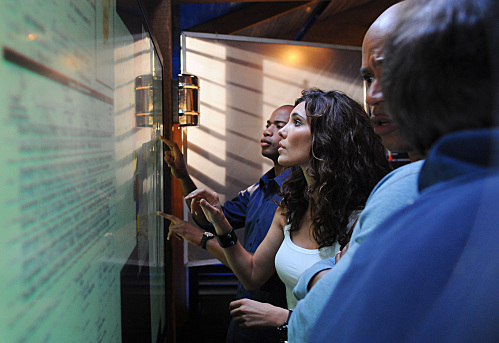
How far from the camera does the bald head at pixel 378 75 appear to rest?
725 millimetres

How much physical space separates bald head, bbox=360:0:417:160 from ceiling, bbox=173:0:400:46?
2.41 m

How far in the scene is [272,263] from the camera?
1.54 m

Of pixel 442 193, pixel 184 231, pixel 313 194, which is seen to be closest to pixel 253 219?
pixel 184 231

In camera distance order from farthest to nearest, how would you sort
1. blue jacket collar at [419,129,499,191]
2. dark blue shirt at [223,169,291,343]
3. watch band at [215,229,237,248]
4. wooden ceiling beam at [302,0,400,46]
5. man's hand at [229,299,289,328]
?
wooden ceiling beam at [302,0,400,46], dark blue shirt at [223,169,291,343], watch band at [215,229,237,248], man's hand at [229,299,289,328], blue jacket collar at [419,129,499,191]

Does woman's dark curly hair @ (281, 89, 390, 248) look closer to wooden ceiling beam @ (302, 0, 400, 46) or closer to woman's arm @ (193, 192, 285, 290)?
woman's arm @ (193, 192, 285, 290)

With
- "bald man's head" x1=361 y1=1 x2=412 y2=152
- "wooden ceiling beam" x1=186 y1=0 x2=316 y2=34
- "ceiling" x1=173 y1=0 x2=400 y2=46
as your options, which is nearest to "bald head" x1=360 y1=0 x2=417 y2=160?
"bald man's head" x1=361 y1=1 x2=412 y2=152

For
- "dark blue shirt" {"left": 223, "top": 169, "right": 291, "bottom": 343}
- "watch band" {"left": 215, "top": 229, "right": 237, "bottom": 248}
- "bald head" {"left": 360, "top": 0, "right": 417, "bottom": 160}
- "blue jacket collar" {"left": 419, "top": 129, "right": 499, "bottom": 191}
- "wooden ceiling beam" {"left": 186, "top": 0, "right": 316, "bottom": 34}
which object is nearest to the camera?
"blue jacket collar" {"left": 419, "top": 129, "right": 499, "bottom": 191}

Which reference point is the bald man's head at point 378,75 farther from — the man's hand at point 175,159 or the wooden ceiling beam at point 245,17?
the wooden ceiling beam at point 245,17

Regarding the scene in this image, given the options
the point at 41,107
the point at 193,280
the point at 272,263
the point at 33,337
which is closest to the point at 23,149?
the point at 41,107

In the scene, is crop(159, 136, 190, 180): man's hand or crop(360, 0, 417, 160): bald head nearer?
crop(360, 0, 417, 160): bald head

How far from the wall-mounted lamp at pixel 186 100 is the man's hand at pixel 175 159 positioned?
0.51 ft

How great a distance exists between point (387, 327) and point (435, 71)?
19 cm

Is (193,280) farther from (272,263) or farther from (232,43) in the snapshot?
(232,43)

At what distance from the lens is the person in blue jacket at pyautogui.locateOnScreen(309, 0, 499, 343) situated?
0.79ft
